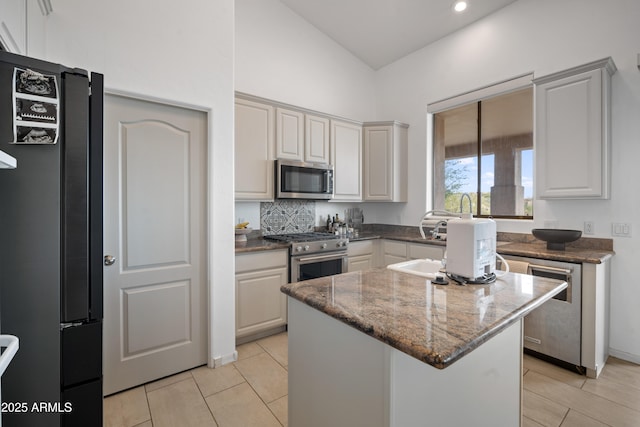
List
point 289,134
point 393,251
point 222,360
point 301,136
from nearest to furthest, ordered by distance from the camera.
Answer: point 222,360 → point 289,134 → point 301,136 → point 393,251

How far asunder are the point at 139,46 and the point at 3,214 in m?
1.57

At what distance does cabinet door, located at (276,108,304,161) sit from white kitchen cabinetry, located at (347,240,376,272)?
4.16ft

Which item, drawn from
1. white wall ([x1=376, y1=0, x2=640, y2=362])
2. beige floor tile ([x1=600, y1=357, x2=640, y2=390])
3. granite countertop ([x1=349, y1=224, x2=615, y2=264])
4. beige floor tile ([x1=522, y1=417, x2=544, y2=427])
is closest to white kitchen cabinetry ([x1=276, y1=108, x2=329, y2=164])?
white wall ([x1=376, y1=0, x2=640, y2=362])

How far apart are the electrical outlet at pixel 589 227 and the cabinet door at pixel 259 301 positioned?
2.78m

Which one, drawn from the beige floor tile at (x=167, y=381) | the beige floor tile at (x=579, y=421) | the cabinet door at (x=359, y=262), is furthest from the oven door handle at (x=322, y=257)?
the beige floor tile at (x=579, y=421)

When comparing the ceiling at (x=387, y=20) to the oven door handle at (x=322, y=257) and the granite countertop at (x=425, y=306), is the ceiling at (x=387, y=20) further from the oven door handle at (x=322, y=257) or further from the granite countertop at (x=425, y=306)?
the granite countertop at (x=425, y=306)

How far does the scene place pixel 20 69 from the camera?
97 cm

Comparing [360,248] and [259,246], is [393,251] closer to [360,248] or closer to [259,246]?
[360,248]

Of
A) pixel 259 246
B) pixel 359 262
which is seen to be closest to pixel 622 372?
pixel 359 262

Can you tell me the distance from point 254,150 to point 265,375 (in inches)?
81.0

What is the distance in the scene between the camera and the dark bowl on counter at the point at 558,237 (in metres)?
2.46

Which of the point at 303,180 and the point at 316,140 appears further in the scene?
the point at 316,140

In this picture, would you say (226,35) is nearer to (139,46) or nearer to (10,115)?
(139,46)

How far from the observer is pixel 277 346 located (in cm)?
272
